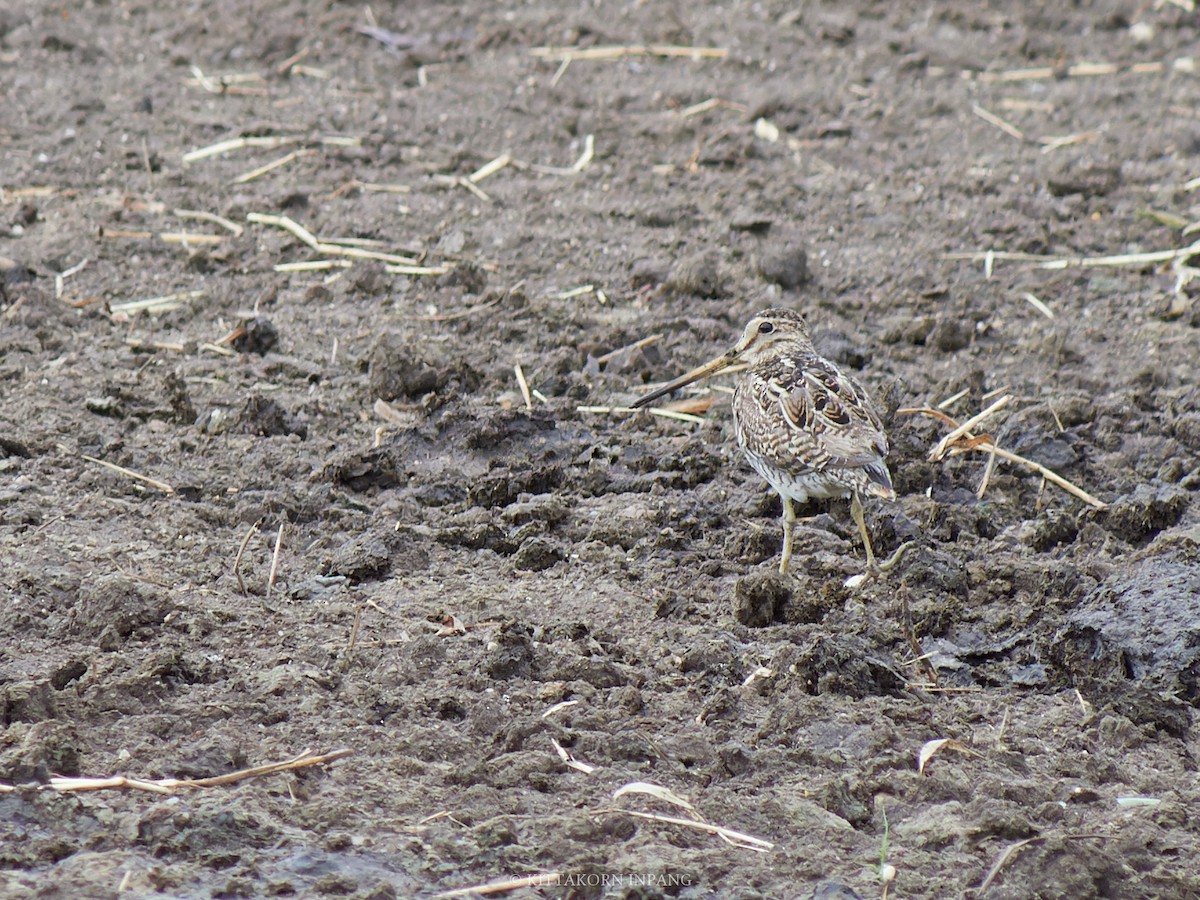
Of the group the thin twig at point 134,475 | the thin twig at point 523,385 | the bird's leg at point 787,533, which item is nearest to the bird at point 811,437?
the bird's leg at point 787,533

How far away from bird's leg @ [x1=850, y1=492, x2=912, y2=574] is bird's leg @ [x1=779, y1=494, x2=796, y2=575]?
0.76ft

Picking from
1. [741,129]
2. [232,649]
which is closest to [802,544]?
[232,649]

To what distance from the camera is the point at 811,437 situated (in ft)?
17.8

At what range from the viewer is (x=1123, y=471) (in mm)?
6078

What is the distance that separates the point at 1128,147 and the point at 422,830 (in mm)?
7390

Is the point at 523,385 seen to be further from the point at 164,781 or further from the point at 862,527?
the point at 164,781

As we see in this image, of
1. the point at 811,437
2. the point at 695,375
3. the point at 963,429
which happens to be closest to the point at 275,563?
the point at 811,437

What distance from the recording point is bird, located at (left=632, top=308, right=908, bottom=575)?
5.32 metres

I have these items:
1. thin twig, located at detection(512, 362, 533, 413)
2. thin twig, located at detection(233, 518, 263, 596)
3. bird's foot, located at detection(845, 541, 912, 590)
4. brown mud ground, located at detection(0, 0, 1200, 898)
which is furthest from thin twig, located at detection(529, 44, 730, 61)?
bird's foot, located at detection(845, 541, 912, 590)

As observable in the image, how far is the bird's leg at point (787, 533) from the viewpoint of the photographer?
5.42 meters

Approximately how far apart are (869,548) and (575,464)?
54.4 inches

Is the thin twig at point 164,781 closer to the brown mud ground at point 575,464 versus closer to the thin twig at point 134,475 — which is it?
the brown mud ground at point 575,464

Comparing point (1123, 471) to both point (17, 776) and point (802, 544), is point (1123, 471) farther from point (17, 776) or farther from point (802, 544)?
point (17, 776)

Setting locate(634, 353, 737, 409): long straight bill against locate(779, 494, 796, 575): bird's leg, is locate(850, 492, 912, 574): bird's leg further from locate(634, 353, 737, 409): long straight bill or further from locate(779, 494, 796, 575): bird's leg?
locate(634, 353, 737, 409): long straight bill
